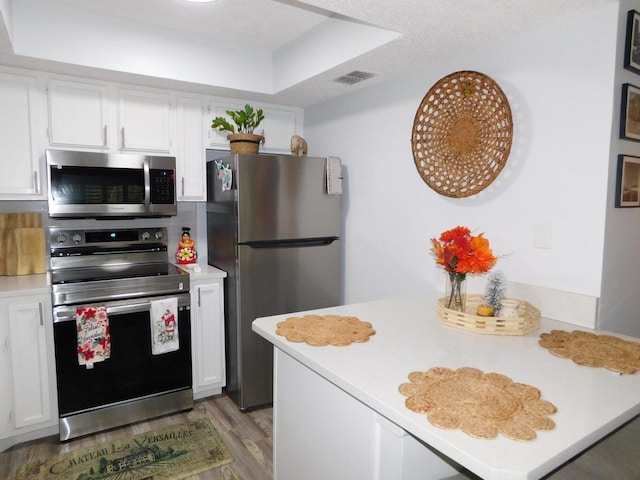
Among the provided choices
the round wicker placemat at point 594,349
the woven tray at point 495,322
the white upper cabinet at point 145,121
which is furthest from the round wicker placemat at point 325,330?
the white upper cabinet at point 145,121

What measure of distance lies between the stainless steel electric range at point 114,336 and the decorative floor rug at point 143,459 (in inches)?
7.6

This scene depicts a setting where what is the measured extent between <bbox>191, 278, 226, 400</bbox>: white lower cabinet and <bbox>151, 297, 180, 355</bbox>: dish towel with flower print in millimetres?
150

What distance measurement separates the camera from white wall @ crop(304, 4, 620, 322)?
168 centimetres

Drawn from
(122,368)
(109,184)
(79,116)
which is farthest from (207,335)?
(79,116)

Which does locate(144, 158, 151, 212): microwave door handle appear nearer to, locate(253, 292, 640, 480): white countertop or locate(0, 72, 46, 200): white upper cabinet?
locate(0, 72, 46, 200): white upper cabinet

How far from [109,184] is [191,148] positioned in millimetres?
604

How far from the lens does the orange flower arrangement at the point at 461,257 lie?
63.7 inches

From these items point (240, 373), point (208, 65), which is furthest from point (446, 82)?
point (240, 373)

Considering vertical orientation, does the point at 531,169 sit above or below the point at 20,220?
above

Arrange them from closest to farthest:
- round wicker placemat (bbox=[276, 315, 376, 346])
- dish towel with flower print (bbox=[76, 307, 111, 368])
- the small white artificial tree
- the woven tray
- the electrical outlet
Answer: round wicker placemat (bbox=[276, 315, 376, 346])
the woven tray
the small white artificial tree
the electrical outlet
dish towel with flower print (bbox=[76, 307, 111, 368])

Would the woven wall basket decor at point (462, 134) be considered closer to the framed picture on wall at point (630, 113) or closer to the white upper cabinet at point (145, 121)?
the framed picture on wall at point (630, 113)

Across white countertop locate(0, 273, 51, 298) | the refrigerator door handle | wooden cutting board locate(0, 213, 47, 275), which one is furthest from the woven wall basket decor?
wooden cutting board locate(0, 213, 47, 275)

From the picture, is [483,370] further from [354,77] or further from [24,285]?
[24,285]

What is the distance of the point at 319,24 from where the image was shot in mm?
2484
